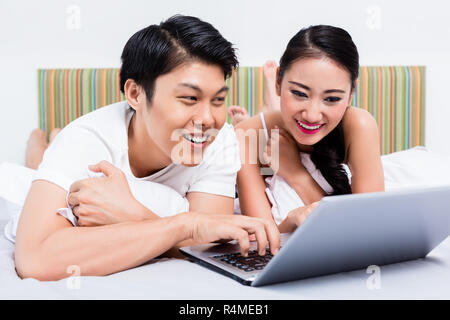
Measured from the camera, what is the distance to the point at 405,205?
27.9 inches

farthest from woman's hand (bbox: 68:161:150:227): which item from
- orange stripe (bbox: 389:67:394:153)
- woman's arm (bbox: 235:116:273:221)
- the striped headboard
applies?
orange stripe (bbox: 389:67:394:153)

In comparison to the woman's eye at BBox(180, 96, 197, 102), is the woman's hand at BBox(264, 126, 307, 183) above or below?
below

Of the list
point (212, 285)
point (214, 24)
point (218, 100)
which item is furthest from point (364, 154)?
point (214, 24)

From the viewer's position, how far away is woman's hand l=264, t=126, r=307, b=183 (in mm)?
1545

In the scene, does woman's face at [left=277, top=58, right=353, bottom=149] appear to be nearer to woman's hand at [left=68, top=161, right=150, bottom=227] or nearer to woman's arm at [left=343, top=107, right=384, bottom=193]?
woman's arm at [left=343, top=107, right=384, bottom=193]

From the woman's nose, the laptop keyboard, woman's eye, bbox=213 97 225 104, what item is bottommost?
the laptop keyboard

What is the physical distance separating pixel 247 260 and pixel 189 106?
0.38 meters

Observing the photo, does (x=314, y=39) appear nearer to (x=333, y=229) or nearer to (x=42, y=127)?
(x=333, y=229)

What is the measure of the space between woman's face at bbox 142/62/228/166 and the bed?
0.28 metres

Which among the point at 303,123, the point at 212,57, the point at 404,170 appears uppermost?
the point at 212,57

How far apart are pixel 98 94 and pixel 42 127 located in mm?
386

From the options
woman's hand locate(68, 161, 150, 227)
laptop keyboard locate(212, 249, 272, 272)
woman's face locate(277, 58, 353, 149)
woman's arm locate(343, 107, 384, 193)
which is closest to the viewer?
laptop keyboard locate(212, 249, 272, 272)

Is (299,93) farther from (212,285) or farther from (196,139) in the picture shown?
(212,285)
